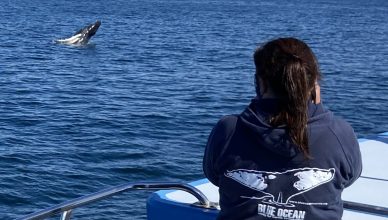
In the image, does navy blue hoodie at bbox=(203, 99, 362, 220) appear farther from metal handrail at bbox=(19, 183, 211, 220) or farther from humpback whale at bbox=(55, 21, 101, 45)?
humpback whale at bbox=(55, 21, 101, 45)

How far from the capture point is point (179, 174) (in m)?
16.2

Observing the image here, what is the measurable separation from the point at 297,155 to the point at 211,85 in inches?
972

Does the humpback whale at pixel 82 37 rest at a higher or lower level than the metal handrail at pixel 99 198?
lower

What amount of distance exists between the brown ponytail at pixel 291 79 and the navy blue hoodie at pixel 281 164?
4cm

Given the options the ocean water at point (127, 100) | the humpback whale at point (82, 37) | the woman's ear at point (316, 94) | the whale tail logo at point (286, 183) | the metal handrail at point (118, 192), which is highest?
the woman's ear at point (316, 94)

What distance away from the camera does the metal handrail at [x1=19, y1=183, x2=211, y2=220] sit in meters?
3.96

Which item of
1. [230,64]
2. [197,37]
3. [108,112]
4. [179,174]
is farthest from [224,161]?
[197,37]

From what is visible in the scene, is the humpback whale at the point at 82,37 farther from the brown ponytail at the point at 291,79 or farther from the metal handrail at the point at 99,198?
Answer: the brown ponytail at the point at 291,79

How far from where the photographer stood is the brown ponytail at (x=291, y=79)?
3.27 metres

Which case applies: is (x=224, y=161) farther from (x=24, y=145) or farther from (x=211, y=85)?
(x=211, y=85)

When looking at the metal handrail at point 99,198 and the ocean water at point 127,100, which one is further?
the ocean water at point 127,100

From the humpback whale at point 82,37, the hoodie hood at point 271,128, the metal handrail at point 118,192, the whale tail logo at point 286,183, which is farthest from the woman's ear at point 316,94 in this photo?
the humpback whale at point 82,37

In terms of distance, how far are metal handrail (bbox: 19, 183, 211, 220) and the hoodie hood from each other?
3.37 feet

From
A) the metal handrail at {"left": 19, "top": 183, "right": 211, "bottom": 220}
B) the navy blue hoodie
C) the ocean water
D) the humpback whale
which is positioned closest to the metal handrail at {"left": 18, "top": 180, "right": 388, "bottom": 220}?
the metal handrail at {"left": 19, "top": 183, "right": 211, "bottom": 220}
